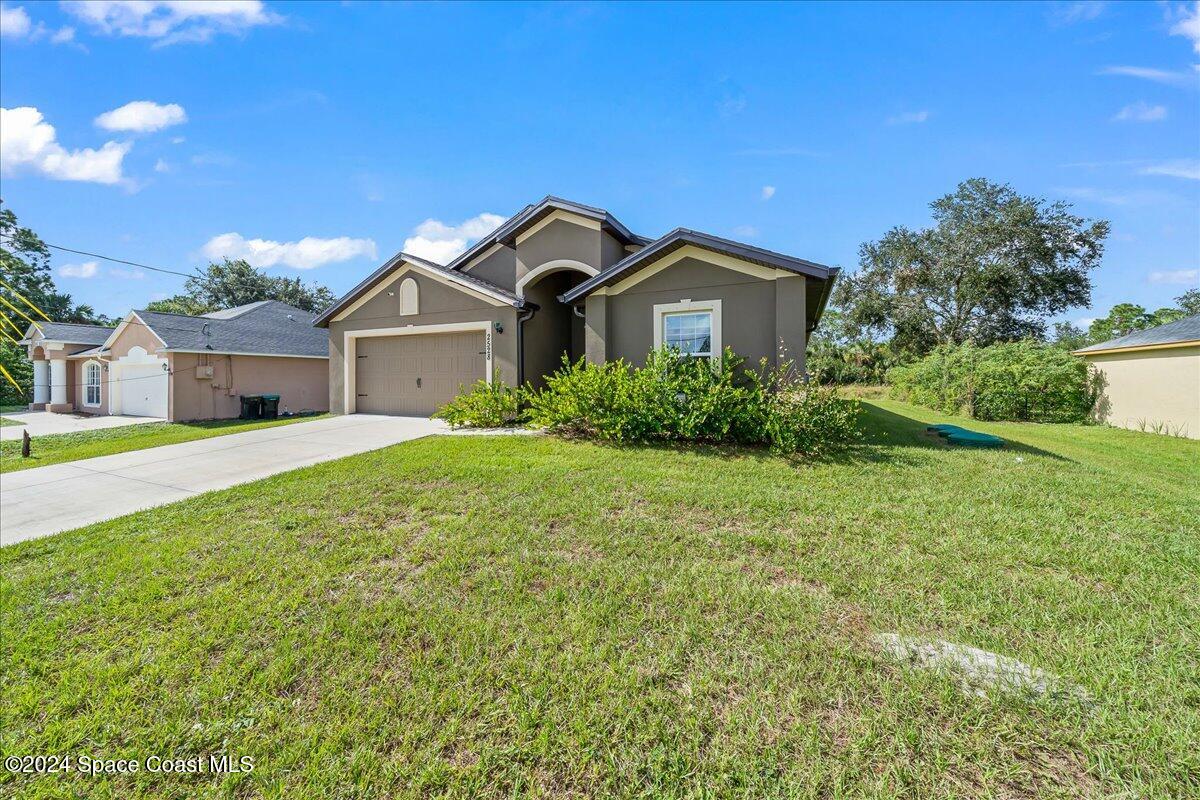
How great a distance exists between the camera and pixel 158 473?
7.02 meters

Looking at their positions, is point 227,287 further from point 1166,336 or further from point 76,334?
point 1166,336

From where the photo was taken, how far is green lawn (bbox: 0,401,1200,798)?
228 cm

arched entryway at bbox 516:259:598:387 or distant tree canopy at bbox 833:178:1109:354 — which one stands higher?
distant tree canopy at bbox 833:178:1109:354

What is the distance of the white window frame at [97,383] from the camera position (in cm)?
1886

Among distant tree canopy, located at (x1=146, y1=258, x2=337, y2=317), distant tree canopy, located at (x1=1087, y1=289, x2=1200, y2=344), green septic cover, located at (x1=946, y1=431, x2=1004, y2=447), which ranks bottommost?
green septic cover, located at (x1=946, y1=431, x2=1004, y2=447)

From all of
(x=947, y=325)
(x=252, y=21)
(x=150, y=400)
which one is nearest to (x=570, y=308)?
(x=252, y=21)

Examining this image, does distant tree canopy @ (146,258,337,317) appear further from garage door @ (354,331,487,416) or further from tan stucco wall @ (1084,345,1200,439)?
tan stucco wall @ (1084,345,1200,439)

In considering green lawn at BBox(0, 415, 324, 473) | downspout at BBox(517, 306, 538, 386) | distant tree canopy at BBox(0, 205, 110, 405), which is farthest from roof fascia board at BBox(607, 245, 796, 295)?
green lawn at BBox(0, 415, 324, 473)

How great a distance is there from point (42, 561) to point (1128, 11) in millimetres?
16292

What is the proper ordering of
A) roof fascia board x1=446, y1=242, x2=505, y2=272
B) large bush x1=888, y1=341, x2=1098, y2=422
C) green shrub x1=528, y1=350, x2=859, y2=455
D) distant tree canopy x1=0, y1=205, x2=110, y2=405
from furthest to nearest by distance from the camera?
large bush x1=888, y1=341, x2=1098, y2=422 → roof fascia board x1=446, y1=242, x2=505, y2=272 → green shrub x1=528, y1=350, x2=859, y2=455 → distant tree canopy x1=0, y1=205, x2=110, y2=405

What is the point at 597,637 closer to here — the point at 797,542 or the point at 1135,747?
the point at 797,542

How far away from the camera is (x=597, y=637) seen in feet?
10.1

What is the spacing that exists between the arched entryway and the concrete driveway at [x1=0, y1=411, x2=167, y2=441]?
13.4 m

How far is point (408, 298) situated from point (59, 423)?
14643 mm
